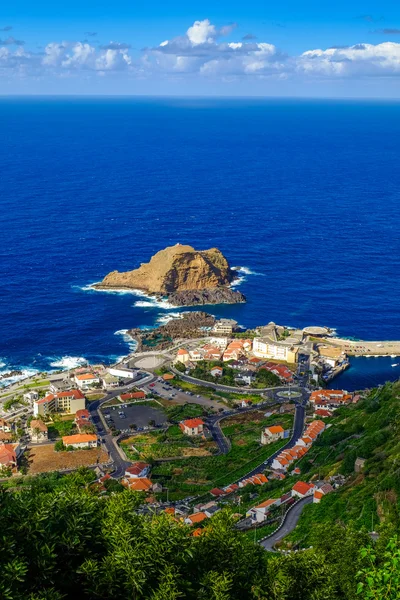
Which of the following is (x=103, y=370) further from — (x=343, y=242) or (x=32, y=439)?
(x=343, y=242)

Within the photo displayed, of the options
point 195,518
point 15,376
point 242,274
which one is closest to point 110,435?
point 15,376

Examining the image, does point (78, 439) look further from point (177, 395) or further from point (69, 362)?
point (69, 362)

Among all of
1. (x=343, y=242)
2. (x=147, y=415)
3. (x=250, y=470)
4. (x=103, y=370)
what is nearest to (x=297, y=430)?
(x=250, y=470)

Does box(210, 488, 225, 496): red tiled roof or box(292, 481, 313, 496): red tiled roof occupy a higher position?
box(292, 481, 313, 496): red tiled roof

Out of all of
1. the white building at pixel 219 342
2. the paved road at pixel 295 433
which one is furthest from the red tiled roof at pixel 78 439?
the white building at pixel 219 342

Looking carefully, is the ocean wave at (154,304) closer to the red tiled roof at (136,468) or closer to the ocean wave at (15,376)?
the ocean wave at (15,376)

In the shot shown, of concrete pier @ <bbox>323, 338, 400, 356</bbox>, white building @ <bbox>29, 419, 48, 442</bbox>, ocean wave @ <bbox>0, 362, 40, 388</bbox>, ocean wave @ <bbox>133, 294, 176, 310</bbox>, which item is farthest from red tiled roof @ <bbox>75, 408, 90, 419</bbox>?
Answer: concrete pier @ <bbox>323, 338, 400, 356</bbox>

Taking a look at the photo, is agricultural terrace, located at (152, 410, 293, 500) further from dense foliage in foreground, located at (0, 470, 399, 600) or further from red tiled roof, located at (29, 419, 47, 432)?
dense foliage in foreground, located at (0, 470, 399, 600)
